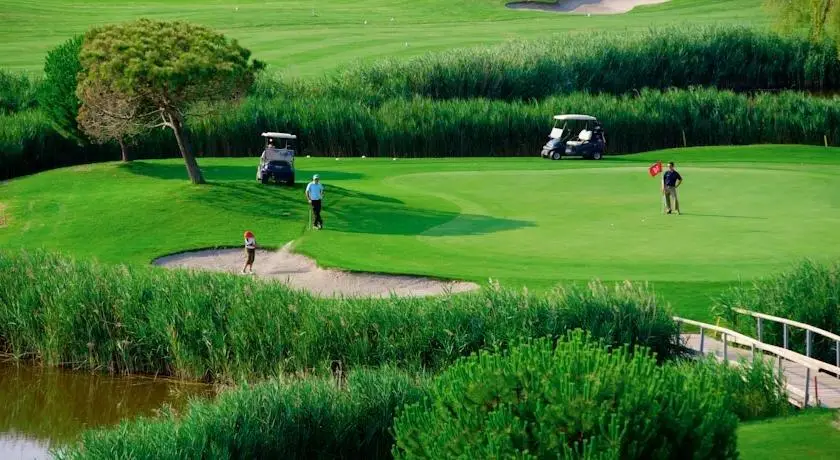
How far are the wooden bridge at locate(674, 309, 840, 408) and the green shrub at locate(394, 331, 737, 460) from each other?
247 inches

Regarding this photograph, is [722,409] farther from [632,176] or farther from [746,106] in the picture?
[746,106]

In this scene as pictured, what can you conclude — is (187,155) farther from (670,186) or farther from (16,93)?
(16,93)

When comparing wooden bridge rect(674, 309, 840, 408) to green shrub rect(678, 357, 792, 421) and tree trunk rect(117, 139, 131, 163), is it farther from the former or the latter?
tree trunk rect(117, 139, 131, 163)

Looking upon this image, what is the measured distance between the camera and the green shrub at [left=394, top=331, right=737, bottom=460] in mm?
13492

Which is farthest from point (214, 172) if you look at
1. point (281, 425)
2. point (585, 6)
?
point (585, 6)

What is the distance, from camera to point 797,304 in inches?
997

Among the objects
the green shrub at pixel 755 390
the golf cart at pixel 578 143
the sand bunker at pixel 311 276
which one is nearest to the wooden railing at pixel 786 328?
the green shrub at pixel 755 390

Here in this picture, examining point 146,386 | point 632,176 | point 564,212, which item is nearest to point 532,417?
point 146,386

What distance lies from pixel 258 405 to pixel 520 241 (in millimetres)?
15078

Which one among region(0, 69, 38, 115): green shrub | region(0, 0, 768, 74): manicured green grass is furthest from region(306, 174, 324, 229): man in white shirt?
region(0, 0, 768, 74): manicured green grass

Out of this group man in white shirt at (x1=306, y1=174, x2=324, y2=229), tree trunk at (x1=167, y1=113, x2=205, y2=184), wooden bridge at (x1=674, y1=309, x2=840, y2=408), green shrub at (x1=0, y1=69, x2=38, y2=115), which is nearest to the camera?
wooden bridge at (x1=674, y1=309, x2=840, y2=408)

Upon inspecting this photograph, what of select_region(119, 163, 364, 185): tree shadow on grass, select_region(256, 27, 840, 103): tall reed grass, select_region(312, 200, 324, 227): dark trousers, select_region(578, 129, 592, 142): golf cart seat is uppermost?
select_region(256, 27, 840, 103): tall reed grass

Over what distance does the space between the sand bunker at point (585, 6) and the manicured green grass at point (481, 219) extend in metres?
39.1

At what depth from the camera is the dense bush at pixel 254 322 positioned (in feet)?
80.8
